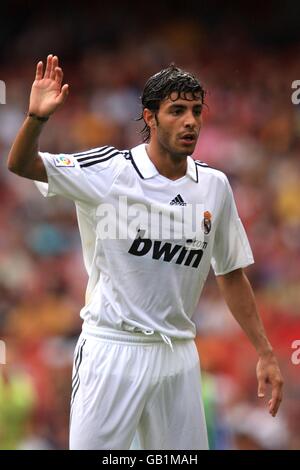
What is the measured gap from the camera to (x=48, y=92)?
3.63 m

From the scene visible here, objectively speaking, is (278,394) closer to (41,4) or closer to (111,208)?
(111,208)

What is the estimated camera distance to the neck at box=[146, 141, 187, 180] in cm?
396

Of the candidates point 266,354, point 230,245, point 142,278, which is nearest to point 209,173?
point 230,245

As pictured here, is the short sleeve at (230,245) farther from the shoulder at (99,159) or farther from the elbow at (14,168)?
the elbow at (14,168)

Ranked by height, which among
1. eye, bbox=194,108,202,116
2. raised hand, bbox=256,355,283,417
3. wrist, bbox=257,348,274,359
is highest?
eye, bbox=194,108,202,116

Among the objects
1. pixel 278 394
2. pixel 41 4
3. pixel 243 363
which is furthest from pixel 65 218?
pixel 278 394

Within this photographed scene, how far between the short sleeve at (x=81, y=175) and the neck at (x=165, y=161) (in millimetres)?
158

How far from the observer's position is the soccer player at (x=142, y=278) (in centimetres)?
380

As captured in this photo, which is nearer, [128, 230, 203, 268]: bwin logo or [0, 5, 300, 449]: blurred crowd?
[128, 230, 203, 268]: bwin logo

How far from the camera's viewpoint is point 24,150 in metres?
3.57

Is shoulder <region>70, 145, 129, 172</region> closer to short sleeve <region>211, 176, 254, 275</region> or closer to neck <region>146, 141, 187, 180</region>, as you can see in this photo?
neck <region>146, 141, 187, 180</region>

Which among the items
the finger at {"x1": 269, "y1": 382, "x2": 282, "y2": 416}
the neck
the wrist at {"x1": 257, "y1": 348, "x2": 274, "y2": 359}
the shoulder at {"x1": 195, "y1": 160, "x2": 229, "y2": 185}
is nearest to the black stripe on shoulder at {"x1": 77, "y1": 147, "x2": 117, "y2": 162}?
the neck

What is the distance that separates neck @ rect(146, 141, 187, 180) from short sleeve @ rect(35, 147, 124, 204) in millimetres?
158

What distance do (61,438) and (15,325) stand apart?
1.99 meters
